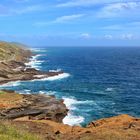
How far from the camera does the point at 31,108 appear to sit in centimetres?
5528

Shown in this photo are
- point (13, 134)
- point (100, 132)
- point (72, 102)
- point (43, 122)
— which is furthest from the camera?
point (72, 102)

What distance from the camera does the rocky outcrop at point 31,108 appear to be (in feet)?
173

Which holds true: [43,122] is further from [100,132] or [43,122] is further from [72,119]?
[72,119]

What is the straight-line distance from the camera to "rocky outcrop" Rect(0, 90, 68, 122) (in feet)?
173

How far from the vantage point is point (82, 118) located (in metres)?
56.5

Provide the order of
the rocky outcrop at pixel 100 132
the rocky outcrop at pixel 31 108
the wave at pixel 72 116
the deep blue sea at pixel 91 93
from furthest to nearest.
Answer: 1. the deep blue sea at pixel 91 93
2. the wave at pixel 72 116
3. the rocky outcrop at pixel 31 108
4. the rocky outcrop at pixel 100 132

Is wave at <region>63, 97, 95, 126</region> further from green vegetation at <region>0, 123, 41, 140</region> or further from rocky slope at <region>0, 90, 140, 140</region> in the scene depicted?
green vegetation at <region>0, 123, 41, 140</region>

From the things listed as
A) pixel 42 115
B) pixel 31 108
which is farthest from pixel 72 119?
pixel 31 108

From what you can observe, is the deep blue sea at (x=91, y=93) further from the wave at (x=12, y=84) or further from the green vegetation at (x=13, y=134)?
the green vegetation at (x=13, y=134)

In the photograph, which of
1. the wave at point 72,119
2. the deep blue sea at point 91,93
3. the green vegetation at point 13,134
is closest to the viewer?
the green vegetation at point 13,134

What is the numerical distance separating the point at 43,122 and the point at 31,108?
15.5 meters

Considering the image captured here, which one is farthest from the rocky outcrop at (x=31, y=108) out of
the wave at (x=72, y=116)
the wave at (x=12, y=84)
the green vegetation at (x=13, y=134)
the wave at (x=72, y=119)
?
the green vegetation at (x=13, y=134)

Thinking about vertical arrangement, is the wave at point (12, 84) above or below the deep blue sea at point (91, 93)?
above

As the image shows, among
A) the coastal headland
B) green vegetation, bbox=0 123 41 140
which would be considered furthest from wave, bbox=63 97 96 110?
green vegetation, bbox=0 123 41 140
